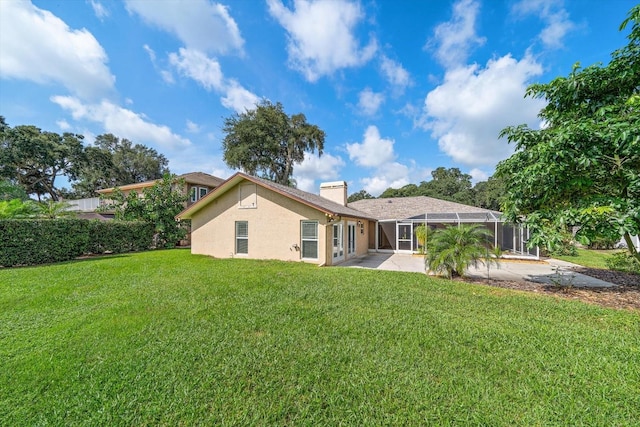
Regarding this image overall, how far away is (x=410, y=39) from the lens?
1178cm

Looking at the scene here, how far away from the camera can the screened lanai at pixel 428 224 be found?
1567cm

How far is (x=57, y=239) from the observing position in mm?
12062

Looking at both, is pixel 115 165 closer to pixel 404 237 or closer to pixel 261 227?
pixel 261 227

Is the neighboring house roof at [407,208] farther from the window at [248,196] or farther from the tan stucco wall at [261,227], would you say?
the window at [248,196]

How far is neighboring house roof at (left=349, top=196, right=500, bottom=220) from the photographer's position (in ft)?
63.0

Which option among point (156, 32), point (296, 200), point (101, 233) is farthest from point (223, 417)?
point (101, 233)

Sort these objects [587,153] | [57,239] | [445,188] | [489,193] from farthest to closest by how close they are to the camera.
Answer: [445,188], [489,193], [57,239], [587,153]

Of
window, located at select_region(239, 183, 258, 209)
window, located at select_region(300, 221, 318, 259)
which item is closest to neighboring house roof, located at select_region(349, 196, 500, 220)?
window, located at select_region(300, 221, 318, 259)

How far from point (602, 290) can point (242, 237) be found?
1473 cm

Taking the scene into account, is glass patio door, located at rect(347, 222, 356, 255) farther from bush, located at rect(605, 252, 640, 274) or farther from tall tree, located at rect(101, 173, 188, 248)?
tall tree, located at rect(101, 173, 188, 248)

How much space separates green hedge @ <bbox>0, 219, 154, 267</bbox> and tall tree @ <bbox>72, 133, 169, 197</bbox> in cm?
3169

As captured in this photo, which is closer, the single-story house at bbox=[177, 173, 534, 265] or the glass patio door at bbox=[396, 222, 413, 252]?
the single-story house at bbox=[177, 173, 534, 265]

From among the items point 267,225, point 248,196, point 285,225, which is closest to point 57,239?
point 248,196

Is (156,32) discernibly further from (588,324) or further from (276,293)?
(588,324)
